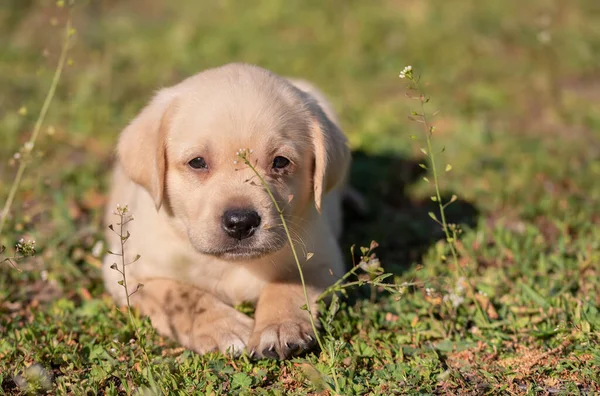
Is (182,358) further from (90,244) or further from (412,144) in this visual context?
(412,144)

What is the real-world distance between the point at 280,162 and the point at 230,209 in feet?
1.44

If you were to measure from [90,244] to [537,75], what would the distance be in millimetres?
4940

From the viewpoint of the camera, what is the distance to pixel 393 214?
5.28 metres

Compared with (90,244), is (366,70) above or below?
above

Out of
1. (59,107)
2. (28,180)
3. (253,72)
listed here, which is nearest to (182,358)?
(253,72)

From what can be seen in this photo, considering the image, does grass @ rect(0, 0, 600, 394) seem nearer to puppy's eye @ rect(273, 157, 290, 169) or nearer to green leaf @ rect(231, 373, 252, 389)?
green leaf @ rect(231, 373, 252, 389)

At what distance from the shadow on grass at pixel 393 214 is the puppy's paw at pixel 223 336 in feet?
3.95

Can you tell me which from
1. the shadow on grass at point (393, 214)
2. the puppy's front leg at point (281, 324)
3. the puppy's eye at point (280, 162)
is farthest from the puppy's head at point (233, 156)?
the shadow on grass at point (393, 214)

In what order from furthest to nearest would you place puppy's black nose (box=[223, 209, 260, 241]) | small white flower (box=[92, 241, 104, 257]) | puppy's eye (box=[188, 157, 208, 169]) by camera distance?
small white flower (box=[92, 241, 104, 257])
puppy's eye (box=[188, 157, 208, 169])
puppy's black nose (box=[223, 209, 260, 241])

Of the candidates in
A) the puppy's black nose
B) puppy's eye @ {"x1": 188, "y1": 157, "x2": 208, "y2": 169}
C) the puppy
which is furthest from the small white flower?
the puppy's black nose

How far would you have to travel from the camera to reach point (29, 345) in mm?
3455

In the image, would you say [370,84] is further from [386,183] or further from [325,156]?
[325,156]

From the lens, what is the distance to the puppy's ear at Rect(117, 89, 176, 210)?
3.56 m

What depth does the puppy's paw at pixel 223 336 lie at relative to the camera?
133 inches
